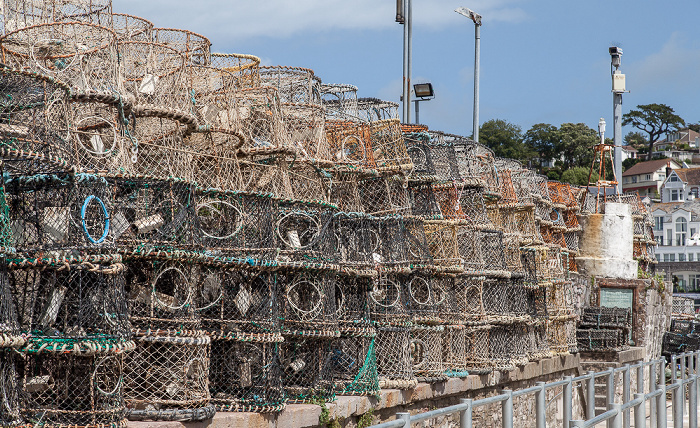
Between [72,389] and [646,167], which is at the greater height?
[646,167]

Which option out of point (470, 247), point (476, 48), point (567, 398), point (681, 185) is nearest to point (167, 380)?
point (567, 398)

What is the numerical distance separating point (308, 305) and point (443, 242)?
3.82 metres

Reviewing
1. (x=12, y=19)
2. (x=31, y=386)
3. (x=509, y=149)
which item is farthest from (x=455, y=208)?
(x=509, y=149)

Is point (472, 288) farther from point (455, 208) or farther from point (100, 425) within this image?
point (100, 425)

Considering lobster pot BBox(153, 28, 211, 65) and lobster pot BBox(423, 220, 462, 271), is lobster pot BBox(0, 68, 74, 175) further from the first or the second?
→ lobster pot BBox(423, 220, 462, 271)

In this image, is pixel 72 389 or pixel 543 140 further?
pixel 543 140

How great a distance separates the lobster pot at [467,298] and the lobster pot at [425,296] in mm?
330

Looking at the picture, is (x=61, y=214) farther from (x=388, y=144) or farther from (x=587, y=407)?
(x=388, y=144)

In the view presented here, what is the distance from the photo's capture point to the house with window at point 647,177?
89.1 m

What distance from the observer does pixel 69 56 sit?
288 inches

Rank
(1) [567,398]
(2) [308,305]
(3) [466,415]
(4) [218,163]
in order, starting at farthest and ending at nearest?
(2) [308,305] → (4) [218,163] → (1) [567,398] → (3) [466,415]

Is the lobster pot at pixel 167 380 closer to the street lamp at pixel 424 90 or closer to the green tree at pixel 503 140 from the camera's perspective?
the street lamp at pixel 424 90

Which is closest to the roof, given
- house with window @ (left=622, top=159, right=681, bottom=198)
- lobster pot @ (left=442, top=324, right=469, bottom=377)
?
house with window @ (left=622, top=159, right=681, bottom=198)

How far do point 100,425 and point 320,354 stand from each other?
Answer: 3307 millimetres
